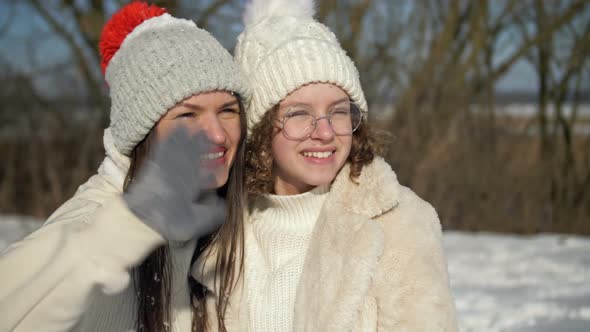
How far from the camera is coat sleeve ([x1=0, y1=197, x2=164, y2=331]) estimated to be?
4.91ft

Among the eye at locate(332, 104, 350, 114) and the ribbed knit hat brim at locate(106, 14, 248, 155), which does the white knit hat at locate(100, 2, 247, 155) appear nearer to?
the ribbed knit hat brim at locate(106, 14, 248, 155)

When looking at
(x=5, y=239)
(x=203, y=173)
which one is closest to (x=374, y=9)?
(x=5, y=239)

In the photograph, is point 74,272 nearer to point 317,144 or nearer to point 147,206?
point 147,206

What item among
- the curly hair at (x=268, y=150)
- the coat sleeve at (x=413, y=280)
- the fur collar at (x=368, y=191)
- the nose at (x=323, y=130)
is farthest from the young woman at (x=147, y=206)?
the coat sleeve at (x=413, y=280)

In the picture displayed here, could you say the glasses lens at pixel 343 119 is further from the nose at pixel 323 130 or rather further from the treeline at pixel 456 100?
the treeline at pixel 456 100

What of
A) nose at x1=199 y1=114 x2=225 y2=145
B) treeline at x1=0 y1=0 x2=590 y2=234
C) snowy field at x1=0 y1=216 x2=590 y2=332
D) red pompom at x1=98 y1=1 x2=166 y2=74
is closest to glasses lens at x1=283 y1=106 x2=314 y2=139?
nose at x1=199 y1=114 x2=225 y2=145

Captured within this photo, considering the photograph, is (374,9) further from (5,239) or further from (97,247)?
(97,247)

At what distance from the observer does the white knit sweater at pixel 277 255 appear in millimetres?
2338

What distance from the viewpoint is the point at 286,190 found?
2.55 metres

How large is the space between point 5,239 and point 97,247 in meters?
5.22

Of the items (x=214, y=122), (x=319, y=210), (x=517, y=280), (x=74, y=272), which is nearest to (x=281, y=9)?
(x=214, y=122)

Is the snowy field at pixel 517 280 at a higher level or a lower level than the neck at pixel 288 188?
lower

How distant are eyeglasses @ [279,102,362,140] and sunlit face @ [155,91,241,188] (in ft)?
0.75

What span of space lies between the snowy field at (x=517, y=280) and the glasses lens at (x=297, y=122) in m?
2.05
